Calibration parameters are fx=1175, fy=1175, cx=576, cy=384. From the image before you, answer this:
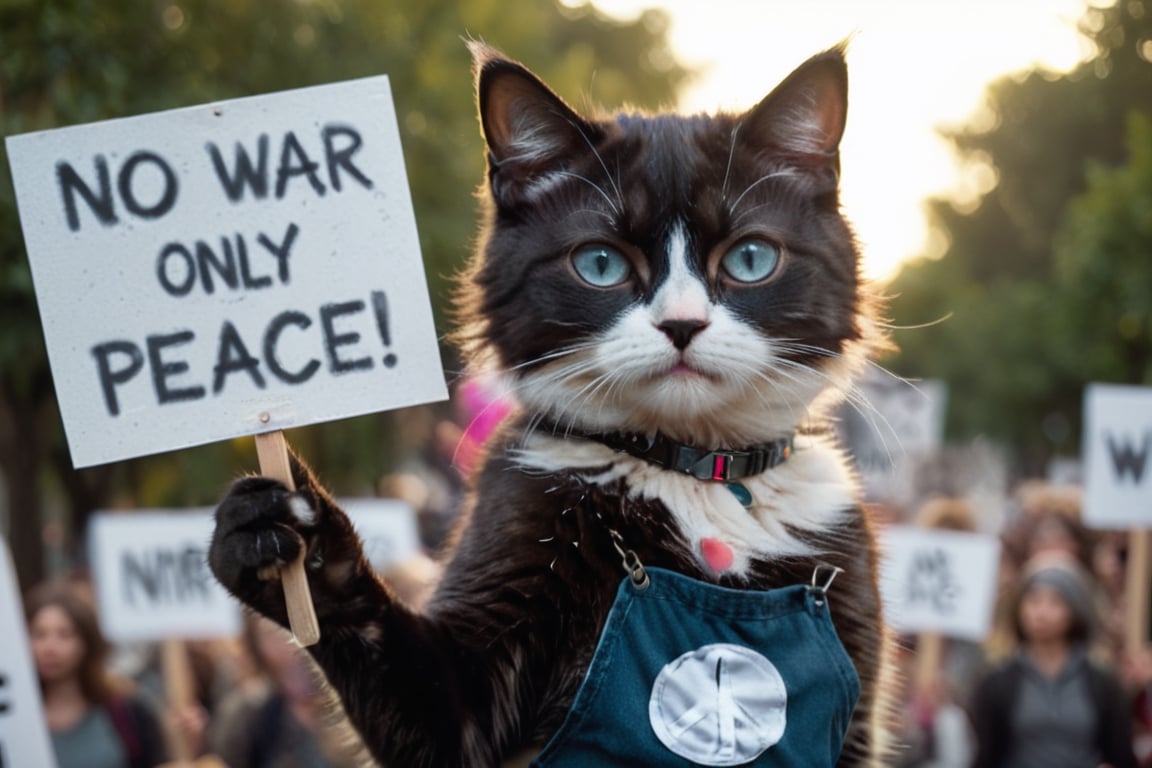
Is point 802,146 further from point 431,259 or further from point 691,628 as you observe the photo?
point 431,259

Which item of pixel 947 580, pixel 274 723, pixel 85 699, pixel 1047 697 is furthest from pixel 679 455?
pixel 947 580

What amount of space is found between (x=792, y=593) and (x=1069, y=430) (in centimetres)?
2524

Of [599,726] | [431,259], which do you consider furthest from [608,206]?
[431,259]

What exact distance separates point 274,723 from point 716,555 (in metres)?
3.82

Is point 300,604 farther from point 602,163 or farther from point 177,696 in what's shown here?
point 177,696

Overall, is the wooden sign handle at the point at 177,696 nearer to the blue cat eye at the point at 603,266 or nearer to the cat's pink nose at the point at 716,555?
the cat's pink nose at the point at 716,555

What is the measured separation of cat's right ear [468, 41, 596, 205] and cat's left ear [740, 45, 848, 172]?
0.32 meters

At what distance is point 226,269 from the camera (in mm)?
2102

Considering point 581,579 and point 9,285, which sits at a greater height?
point 9,285

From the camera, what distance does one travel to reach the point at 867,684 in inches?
88.0

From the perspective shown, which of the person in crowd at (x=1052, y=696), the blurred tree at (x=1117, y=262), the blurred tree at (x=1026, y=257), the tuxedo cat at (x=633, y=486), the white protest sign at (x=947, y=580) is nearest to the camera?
the tuxedo cat at (x=633, y=486)

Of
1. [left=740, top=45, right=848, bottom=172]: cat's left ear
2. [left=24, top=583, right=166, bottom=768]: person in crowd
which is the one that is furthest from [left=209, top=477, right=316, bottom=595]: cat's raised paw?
[left=24, top=583, right=166, bottom=768]: person in crowd

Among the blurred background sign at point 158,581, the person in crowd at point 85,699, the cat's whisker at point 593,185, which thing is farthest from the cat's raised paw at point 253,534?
the blurred background sign at point 158,581

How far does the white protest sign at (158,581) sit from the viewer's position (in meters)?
6.25
